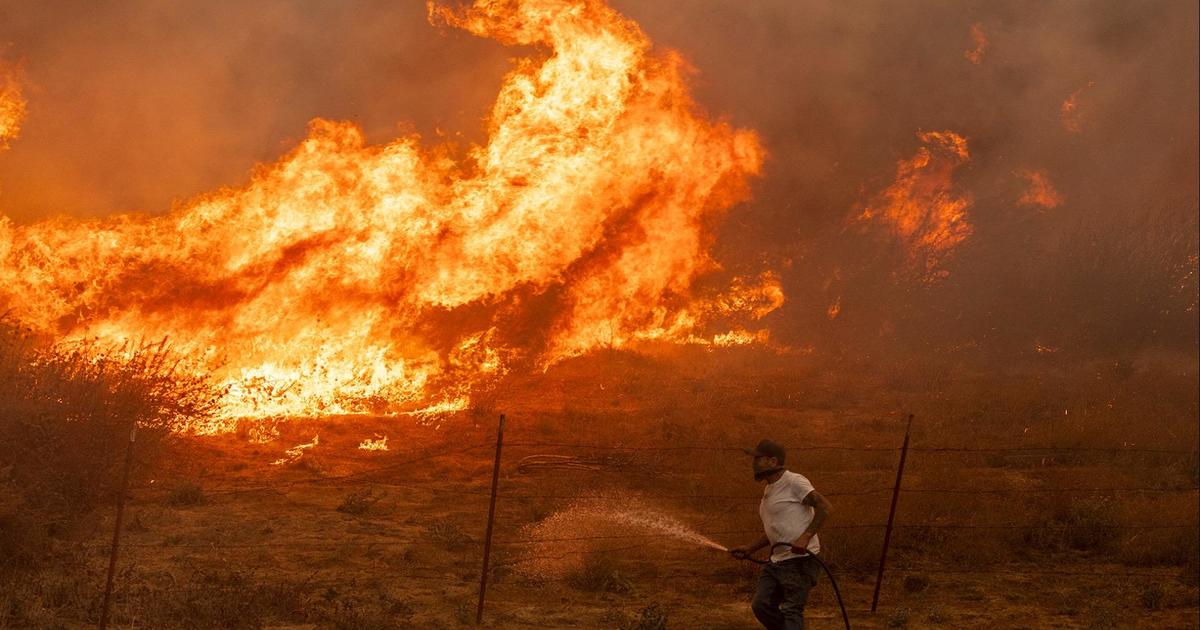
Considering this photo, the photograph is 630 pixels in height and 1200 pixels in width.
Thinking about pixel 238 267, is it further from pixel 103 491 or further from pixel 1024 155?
pixel 1024 155

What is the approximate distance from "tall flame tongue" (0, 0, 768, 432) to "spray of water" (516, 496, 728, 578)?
5.39 m

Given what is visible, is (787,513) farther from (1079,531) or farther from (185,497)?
(185,497)

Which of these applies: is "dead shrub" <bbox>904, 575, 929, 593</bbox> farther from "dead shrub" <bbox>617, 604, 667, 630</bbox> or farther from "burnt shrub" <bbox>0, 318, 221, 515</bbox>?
"burnt shrub" <bbox>0, 318, 221, 515</bbox>

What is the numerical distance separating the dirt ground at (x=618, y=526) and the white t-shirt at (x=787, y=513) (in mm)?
1719

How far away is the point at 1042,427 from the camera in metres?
16.8

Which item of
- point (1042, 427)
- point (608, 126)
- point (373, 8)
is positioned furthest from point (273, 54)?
point (1042, 427)

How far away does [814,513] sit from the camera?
6.57 metres

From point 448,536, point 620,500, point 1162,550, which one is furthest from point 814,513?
point 1162,550

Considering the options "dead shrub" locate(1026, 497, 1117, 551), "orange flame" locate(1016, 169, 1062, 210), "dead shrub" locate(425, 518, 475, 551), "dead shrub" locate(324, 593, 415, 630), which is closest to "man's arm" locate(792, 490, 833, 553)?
"dead shrub" locate(324, 593, 415, 630)

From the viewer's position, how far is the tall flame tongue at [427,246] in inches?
536

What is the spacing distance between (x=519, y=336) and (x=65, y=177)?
8337 millimetres

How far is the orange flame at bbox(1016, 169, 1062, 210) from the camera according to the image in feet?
88.5

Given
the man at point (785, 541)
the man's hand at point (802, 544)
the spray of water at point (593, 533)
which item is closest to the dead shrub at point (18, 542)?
the spray of water at point (593, 533)

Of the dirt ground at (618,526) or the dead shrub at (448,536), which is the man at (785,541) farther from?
the dead shrub at (448,536)
